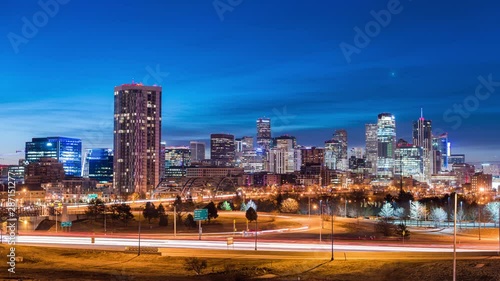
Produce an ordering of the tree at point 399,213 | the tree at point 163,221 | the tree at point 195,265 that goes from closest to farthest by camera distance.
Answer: the tree at point 195,265
the tree at point 163,221
the tree at point 399,213

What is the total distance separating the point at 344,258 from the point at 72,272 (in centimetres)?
2129

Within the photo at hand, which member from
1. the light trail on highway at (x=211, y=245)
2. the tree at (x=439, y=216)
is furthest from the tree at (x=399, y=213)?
the light trail on highway at (x=211, y=245)

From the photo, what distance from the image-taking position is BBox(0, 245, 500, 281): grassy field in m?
43.7

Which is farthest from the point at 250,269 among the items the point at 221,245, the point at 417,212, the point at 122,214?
the point at 417,212

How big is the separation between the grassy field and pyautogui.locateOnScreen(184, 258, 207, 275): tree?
A: 1.16ft

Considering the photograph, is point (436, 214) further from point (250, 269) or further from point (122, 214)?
point (250, 269)

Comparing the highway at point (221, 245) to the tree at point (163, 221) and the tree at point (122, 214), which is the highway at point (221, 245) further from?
the tree at point (122, 214)

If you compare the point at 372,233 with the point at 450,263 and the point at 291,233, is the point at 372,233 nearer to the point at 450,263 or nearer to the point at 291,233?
the point at 291,233

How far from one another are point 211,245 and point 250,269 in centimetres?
1172

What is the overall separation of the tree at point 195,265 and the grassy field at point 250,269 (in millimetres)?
355

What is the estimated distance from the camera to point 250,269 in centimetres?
4700

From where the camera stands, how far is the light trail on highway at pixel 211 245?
178 feet

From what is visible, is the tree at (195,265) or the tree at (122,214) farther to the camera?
the tree at (122,214)

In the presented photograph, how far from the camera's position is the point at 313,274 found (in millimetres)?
45000
